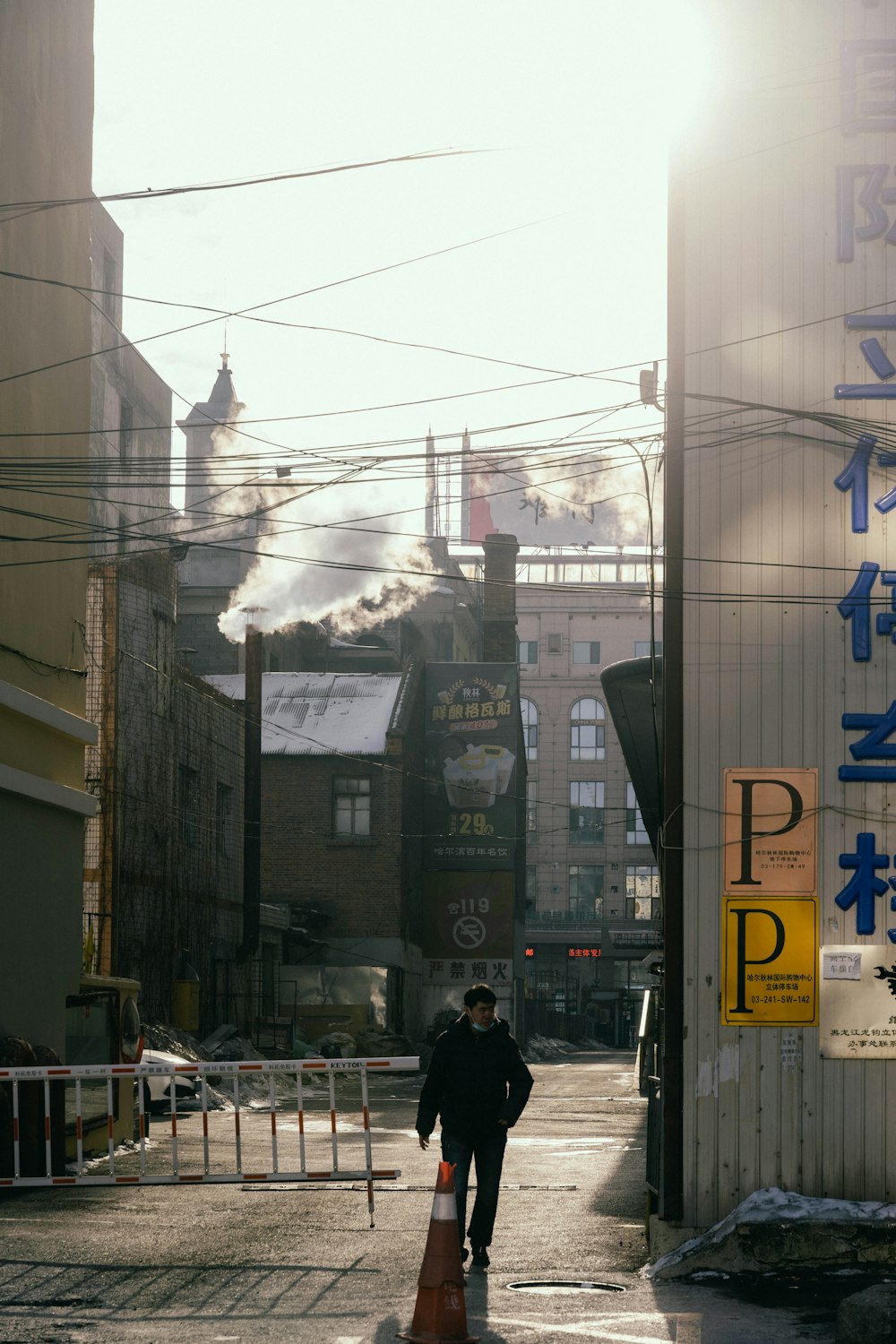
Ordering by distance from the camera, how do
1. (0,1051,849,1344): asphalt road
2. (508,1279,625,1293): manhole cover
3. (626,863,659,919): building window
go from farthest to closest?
(626,863,659,919): building window → (508,1279,625,1293): manhole cover → (0,1051,849,1344): asphalt road

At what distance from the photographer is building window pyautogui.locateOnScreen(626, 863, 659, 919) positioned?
93438mm

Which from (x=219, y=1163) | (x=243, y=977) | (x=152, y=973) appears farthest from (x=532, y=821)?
(x=219, y=1163)

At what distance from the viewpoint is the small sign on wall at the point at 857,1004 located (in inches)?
416

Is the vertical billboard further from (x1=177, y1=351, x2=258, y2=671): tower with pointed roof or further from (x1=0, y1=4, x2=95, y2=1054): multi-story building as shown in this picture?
(x1=0, y1=4, x2=95, y2=1054): multi-story building

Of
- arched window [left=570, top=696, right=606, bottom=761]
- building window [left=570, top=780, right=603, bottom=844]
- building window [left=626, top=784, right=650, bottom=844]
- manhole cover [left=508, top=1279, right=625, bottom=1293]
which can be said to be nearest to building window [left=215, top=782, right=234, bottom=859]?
manhole cover [left=508, top=1279, right=625, bottom=1293]

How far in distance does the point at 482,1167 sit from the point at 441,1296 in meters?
2.34

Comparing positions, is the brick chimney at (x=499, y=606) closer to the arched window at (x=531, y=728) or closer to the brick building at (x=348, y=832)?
the brick building at (x=348, y=832)

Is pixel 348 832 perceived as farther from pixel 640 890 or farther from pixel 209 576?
pixel 640 890

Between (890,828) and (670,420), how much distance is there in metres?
3.12

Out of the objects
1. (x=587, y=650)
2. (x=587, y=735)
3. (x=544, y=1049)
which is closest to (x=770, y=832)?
(x=544, y=1049)

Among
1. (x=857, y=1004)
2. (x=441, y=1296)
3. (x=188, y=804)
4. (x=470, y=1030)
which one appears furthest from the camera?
(x=188, y=804)

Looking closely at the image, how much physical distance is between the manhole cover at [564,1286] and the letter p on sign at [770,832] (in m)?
2.73

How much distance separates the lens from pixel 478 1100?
9758 millimetres

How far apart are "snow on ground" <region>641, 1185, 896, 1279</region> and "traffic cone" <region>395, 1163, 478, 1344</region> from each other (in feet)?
7.55
